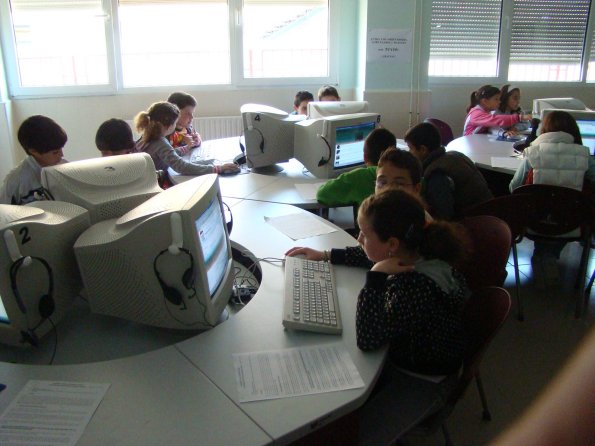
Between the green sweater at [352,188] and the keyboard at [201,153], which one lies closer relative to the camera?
the green sweater at [352,188]

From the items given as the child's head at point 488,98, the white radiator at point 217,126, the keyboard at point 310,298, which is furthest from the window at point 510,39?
the keyboard at point 310,298

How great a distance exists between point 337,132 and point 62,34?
3.32 m

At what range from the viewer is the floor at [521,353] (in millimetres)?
1957

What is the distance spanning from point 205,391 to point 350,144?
214 centimetres

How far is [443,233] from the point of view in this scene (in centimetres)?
141

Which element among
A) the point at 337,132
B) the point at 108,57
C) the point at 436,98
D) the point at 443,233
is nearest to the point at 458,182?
the point at 337,132

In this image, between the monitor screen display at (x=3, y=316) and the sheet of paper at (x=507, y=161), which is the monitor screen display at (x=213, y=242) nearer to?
the monitor screen display at (x=3, y=316)

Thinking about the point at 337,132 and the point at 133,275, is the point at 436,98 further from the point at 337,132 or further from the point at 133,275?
the point at 133,275

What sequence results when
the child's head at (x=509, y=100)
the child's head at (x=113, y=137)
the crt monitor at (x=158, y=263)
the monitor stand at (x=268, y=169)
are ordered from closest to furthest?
the crt monitor at (x=158, y=263) → the child's head at (x=113, y=137) → the monitor stand at (x=268, y=169) → the child's head at (x=509, y=100)

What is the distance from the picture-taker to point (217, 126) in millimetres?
5215

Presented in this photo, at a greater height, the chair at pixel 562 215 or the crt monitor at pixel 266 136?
the crt monitor at pixel 266 136

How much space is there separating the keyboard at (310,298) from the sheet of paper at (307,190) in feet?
3.21

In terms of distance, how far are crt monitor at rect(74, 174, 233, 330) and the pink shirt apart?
12.3 ft

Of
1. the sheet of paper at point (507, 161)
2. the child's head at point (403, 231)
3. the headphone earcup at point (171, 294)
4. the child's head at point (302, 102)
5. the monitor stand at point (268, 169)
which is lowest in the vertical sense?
the monitor stand at point (268, 169)
